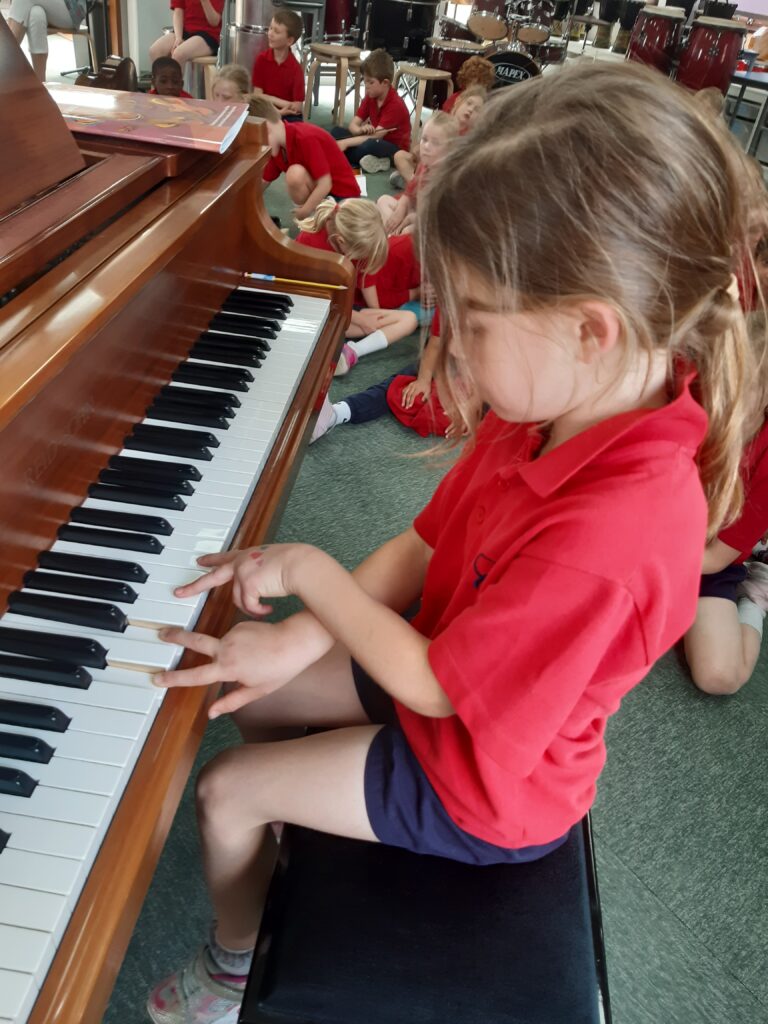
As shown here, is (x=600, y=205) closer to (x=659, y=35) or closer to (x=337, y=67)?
(x=337, y=67)

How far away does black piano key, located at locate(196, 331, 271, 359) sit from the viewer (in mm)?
1601

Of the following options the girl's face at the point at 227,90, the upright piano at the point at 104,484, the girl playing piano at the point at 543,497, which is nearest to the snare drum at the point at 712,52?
the girl's face at the point at 227,90

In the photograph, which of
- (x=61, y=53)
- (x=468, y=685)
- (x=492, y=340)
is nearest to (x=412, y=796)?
(x=468, y=685)

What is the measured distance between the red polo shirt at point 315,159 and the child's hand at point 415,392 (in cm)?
250

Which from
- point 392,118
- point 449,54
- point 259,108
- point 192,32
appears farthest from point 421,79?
point 259,108

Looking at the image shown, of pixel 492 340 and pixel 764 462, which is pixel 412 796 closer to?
pixel 492 340

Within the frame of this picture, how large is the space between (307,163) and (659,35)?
586cm

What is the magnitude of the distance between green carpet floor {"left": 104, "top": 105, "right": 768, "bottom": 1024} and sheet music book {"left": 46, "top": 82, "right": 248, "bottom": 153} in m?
0.82

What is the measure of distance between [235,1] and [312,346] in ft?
20.9

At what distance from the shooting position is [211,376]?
1.49 metres

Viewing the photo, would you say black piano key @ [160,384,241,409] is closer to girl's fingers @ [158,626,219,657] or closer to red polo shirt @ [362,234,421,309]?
girl's fingers @ [158,626,219,657]

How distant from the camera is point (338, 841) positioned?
3.38 feet

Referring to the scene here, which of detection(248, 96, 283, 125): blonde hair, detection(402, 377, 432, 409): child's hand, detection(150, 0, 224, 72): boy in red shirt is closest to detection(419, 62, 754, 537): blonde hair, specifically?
detection(402, 377, 432, 409): child's hand

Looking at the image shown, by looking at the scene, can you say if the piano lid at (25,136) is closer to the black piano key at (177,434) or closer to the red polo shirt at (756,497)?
the black piano key at (177,434)
